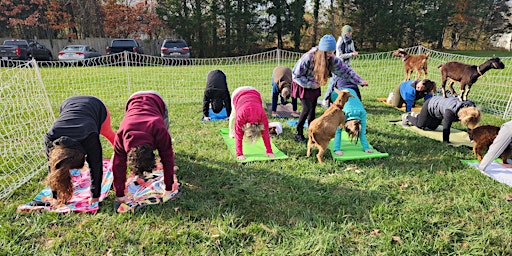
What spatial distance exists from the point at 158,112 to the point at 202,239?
162 cm

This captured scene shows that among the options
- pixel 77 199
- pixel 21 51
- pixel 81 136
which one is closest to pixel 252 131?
pixel 81 136

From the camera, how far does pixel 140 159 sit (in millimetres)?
2953

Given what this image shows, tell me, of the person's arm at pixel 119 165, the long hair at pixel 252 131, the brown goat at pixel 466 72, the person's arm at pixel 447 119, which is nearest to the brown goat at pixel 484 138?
the person's arm at pixel 447 119

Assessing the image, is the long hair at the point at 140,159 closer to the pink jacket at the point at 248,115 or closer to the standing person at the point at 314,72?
the pink jacket at the point at 248,115

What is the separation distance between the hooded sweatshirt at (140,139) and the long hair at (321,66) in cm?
251

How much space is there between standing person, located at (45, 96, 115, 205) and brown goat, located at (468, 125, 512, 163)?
15.6ft

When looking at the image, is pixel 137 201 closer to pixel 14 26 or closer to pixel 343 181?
pixel 343 181

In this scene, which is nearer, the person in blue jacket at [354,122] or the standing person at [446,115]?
the person in blue jacket at [354,122]

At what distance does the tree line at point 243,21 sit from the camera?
24656mm

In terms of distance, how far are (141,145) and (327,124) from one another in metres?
2.41

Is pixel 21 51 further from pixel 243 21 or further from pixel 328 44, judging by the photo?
pixel 328 44

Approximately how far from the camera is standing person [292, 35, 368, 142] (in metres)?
4.85

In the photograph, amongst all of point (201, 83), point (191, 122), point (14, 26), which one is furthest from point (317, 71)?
point (14, 26)

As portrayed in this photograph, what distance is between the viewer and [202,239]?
3020 millimetres
